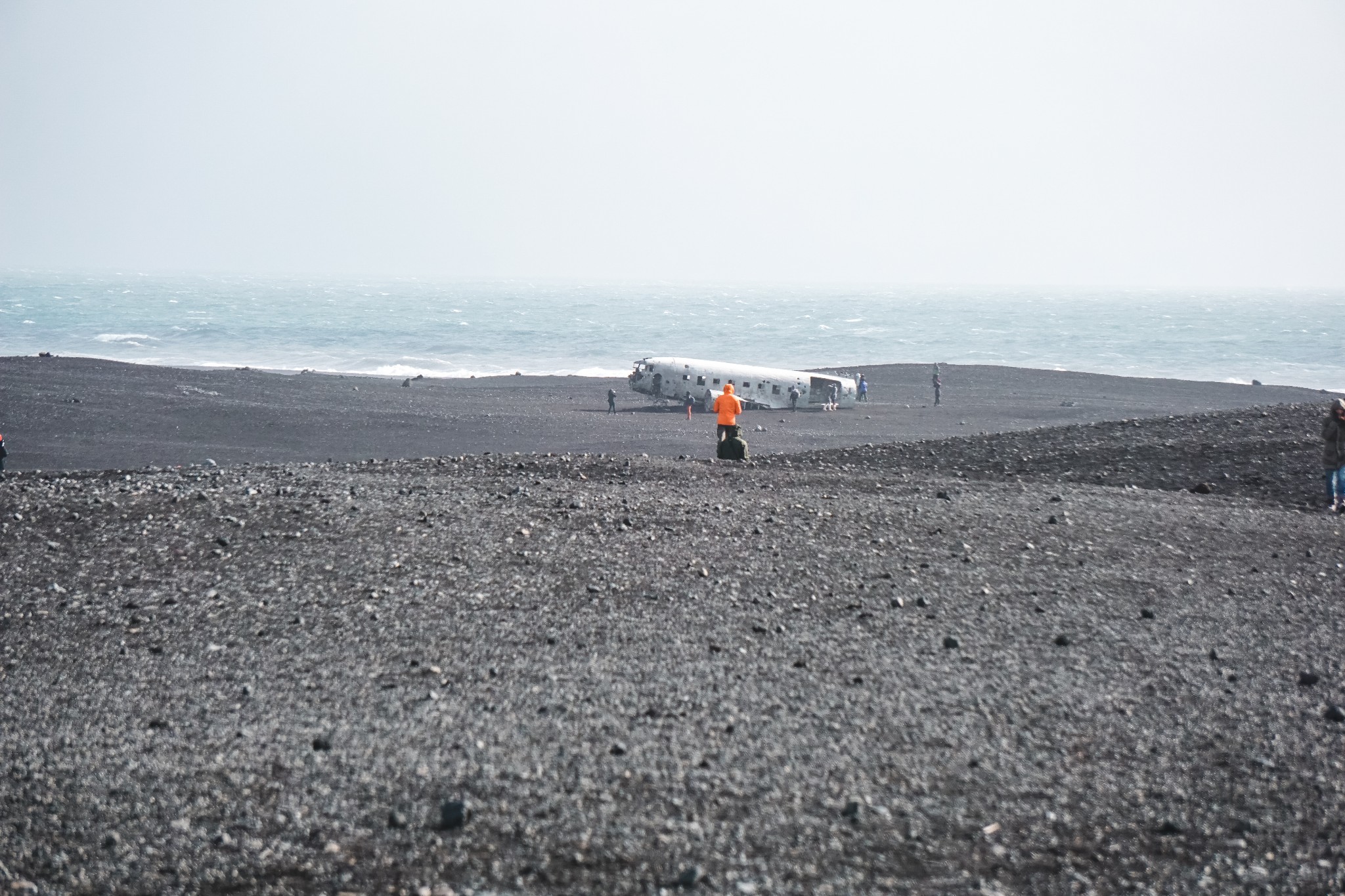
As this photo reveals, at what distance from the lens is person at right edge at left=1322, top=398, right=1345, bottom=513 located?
54.4ft

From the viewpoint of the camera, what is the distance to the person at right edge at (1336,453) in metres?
16.6

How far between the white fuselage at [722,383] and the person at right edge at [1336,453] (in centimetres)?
4054

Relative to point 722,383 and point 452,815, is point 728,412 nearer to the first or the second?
point 452,815

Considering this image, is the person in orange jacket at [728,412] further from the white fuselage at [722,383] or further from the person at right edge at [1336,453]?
the white fuselage at [722,383]

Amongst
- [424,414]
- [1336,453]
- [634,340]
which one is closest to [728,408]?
[1336,453]

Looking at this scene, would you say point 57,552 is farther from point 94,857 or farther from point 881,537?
point 881,537

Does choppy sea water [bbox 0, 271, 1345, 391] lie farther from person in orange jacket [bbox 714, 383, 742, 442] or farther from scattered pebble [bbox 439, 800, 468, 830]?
scattered pebble [bbox 439, 800, 468, 830]

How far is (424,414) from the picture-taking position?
4891 centimetres

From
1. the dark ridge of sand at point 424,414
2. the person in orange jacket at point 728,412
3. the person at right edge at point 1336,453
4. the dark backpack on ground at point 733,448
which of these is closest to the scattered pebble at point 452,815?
the person at right edge at point 1336,453

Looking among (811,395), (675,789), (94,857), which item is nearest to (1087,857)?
(675,789)

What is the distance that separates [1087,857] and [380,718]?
16.2ft

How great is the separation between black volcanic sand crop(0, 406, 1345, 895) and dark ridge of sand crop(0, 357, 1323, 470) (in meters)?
23.6

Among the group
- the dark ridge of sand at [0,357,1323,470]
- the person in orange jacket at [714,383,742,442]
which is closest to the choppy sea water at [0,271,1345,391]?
the dark ridge of sand at [0,357,1323,470]

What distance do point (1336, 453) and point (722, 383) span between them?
41518mm
